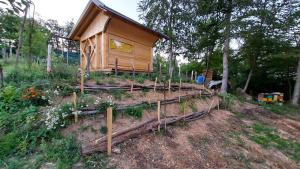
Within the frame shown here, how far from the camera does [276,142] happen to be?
539cm

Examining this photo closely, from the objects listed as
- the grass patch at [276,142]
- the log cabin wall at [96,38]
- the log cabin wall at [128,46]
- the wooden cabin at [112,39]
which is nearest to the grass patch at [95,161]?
the grass patch at [276,142]

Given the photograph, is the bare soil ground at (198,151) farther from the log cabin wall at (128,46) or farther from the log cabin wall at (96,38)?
the log cabin wall at (96,38)

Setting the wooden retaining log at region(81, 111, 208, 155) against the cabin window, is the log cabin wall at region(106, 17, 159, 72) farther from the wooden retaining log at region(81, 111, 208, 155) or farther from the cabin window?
the wooden retaining log at region(81, 111, 208, 155)

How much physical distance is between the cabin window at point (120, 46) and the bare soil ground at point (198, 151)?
5472mm

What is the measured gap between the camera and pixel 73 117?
150 inches

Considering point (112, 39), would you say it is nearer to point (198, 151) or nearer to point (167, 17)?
point (198, 151)

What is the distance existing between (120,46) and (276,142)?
757 cm

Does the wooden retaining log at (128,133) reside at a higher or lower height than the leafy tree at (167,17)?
lower

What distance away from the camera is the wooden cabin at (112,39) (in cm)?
827

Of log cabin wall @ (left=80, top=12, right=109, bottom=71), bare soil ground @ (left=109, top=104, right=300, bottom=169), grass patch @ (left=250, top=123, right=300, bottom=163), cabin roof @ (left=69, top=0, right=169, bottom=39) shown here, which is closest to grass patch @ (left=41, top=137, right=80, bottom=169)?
bare soil ground @ (left=109, top=104, right=300, bottom=169)

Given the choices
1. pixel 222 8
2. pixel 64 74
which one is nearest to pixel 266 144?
pixel 64 74

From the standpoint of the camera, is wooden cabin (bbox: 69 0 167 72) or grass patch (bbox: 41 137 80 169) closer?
grass patch (bbox: 41 137 80 169)

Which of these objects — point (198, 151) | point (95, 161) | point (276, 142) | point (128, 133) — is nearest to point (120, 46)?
point (128, 133)

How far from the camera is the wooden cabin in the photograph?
827 centimetres
